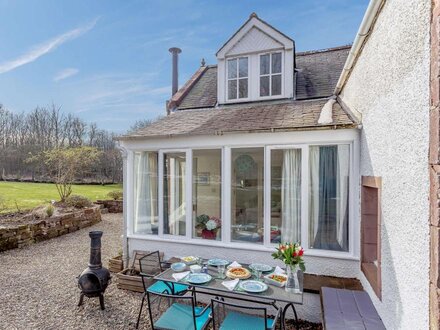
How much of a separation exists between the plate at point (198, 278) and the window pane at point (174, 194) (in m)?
2.25

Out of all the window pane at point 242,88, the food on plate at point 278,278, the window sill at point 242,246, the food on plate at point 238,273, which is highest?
the window pane at point 242,88

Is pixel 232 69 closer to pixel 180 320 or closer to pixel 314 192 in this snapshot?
pixel 314 192

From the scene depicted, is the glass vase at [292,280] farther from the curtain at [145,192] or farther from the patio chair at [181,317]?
the curtain at [145,192]

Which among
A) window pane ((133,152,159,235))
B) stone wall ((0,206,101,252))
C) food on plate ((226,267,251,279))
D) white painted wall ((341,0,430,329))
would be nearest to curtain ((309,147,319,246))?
white painted wall ((341,0,430,329))

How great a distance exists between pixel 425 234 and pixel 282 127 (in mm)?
3826

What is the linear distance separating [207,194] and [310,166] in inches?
116

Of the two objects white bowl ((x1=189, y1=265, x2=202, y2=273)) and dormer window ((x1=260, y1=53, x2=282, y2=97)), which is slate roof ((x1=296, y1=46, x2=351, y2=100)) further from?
white bowl ((x1=189, y1=265, x2=202, y2=273))

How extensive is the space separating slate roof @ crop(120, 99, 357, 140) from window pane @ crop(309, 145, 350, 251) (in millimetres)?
736

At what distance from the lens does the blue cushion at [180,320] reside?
412 cm

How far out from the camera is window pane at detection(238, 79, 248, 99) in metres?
9.36

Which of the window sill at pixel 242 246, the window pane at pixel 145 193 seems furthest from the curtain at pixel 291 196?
the window pane at pixel 145 193

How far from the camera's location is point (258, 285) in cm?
458

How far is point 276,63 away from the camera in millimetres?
9070

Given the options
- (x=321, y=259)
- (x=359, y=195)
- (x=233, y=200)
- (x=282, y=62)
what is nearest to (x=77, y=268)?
(x=233, y=200)
